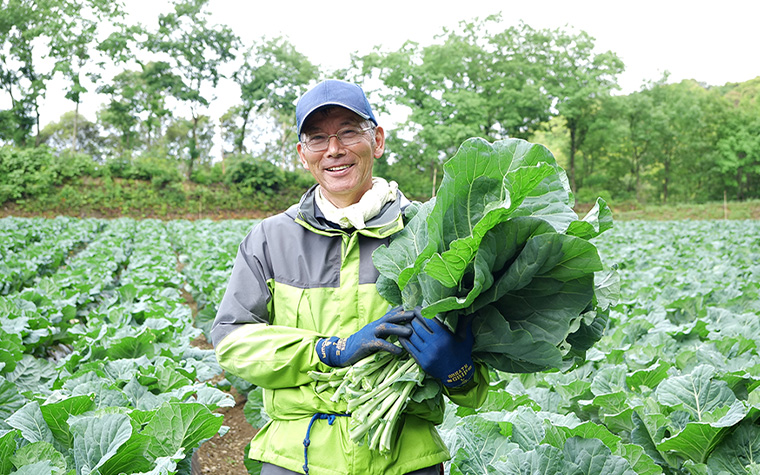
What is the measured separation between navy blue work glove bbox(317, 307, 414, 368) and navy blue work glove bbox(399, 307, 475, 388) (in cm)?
4

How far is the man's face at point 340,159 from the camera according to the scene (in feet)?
6.34

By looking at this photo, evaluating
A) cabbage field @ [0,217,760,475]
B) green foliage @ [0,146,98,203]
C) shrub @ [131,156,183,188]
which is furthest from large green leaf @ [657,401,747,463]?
green foliage @ [0,146,98,203]

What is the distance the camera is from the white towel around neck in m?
1.87

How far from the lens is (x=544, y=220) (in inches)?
55.2

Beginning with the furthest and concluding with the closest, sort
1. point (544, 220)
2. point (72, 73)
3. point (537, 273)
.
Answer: point (72, 73)
point (537, 273)
point (544, 220)

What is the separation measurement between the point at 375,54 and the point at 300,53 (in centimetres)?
560

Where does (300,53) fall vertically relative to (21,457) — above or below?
above

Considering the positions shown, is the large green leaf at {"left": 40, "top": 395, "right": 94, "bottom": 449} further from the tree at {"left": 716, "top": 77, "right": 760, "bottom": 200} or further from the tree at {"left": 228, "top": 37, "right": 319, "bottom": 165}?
the tree at {"left": 716, "top": 77, "right": 760, "bottom": 200}

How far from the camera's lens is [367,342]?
1.66 metres

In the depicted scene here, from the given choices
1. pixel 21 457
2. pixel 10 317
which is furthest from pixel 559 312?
pixel 10 317

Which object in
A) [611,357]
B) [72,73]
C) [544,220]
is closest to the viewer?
[544,220]

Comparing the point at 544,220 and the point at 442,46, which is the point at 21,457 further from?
the point at 442,46

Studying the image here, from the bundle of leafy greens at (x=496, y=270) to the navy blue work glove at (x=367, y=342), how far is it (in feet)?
0.16

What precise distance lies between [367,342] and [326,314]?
0.26m
